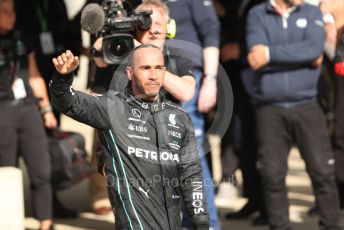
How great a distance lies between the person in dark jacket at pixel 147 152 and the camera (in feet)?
18.5

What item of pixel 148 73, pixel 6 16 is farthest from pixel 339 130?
pixel 148 73

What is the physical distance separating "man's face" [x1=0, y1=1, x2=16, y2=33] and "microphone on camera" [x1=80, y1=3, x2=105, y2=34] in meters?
1.71

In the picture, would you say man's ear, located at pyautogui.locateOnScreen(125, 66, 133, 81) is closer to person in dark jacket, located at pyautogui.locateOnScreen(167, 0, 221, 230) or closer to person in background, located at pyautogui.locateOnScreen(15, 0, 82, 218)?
person in dark jacket, located at pyautogui.locateOnScreen(167, 0, 221, 230)

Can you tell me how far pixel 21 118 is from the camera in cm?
780

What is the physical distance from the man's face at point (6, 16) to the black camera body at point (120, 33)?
1637 millimetres

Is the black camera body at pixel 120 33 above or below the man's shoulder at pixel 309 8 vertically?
above

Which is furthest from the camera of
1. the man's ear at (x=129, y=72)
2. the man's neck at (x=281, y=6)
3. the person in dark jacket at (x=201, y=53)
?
the man's neck at (x=281, y=6)

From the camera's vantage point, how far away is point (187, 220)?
7.44 m

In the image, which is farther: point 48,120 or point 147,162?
point 48,120

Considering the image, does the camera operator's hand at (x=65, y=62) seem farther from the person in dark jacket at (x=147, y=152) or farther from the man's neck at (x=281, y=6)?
the man's neck at (x=281, y=6)

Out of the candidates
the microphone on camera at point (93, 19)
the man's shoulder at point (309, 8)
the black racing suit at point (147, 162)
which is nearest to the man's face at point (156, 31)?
the microphone on camera at point (93, 19)

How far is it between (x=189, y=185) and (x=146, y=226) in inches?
14.1

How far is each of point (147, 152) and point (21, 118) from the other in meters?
2.39

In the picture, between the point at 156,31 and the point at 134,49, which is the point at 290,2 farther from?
the point at 134,49
